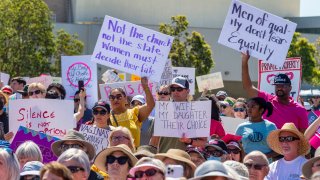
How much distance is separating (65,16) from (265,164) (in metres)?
47.8

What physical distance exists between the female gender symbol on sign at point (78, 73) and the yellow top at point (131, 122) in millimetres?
3829

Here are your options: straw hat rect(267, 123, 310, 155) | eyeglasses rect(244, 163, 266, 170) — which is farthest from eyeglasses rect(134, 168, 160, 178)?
straw hat rect(267, 123, 310, 155)

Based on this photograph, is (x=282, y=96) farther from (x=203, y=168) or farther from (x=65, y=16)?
(x=65, y=16)

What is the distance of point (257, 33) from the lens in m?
12.2

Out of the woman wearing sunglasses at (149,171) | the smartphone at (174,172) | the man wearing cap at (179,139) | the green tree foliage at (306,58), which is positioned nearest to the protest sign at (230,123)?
the man wearing cap at (179,139)

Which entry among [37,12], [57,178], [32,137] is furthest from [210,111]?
[37,12]

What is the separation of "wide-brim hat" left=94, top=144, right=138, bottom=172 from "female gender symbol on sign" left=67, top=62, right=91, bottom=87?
5990 millimetres

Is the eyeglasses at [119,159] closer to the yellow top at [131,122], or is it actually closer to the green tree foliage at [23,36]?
the yellow top at [131,122]

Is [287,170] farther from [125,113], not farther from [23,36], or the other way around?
[23,36]

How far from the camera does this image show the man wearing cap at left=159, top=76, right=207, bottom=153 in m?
10.6

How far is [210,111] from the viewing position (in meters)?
10.8

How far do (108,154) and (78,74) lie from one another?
6.45 m

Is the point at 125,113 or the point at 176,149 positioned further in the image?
the point at 125,113

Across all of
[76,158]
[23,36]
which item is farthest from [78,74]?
[23,36]
